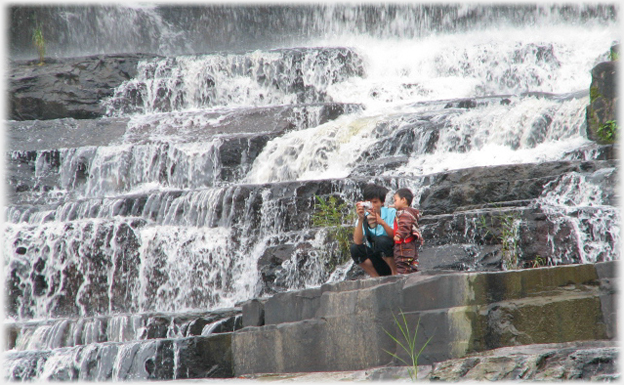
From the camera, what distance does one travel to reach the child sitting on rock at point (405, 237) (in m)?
6.73

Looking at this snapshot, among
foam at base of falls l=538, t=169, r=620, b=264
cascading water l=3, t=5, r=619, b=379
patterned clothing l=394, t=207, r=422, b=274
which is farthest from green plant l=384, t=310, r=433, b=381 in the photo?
foam at base of falls l=538, t=169, r=620, b=264

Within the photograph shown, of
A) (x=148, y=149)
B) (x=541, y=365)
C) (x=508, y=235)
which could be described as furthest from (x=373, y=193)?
(x=148, y=149)

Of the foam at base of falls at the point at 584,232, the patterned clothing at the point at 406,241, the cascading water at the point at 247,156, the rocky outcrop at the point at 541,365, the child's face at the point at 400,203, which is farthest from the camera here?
the cascading water at the point at 247,156

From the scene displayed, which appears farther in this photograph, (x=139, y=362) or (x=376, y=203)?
(x=139, y=362)

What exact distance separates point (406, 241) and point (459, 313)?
110 centimetres

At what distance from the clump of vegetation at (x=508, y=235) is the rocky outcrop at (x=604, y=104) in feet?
11.5

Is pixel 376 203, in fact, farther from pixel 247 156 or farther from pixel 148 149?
pixel 148 149

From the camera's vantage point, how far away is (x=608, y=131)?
38.5 feet

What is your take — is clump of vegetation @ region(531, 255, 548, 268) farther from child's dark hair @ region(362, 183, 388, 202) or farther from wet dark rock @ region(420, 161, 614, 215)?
child's dark hair @ region(362, 183, 388, 202)

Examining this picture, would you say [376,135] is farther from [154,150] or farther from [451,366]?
[451,366]

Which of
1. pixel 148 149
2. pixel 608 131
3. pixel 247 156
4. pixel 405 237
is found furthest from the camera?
pixel 148 149

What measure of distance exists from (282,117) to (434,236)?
768 centimetres

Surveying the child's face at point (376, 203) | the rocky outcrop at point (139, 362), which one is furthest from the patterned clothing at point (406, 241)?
the rocky outcrop at point (139, 362)

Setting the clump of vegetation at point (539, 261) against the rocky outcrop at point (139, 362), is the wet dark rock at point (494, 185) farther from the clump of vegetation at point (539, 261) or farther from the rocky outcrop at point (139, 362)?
the rocky outcrop at point (139, 362)
